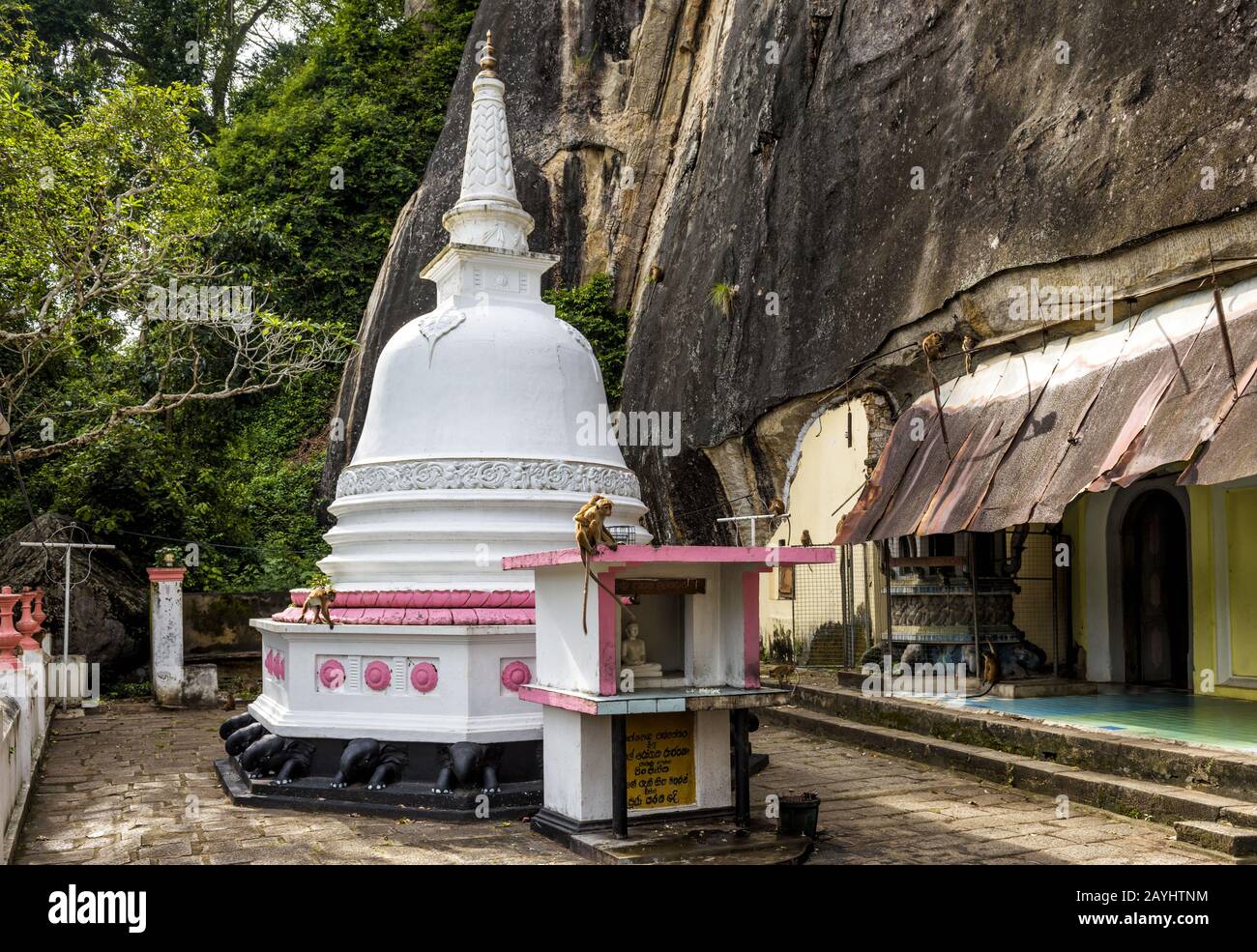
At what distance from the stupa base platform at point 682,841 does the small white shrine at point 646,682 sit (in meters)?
0.03

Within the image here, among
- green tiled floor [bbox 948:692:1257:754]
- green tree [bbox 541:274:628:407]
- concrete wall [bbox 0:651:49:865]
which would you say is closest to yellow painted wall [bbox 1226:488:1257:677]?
green tiled floor [bbox 948:692:1257:754]

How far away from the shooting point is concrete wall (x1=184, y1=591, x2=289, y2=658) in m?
15.2

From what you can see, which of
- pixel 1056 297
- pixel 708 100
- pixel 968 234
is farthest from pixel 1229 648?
pixel 708 100

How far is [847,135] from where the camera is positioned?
43.3 feet

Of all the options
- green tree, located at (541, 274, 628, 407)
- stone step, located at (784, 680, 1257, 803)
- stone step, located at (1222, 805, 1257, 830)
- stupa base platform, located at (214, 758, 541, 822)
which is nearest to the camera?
stone step, located at (1222, 805, 1257, 830)

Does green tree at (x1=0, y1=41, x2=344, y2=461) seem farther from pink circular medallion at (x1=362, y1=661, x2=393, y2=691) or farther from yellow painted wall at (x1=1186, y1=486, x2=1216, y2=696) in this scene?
yellow painted wall at (x1=1186, y1=486, x2=1216, y2=696)

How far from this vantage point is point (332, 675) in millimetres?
7582

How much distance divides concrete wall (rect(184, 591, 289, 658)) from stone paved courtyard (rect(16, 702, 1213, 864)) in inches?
246

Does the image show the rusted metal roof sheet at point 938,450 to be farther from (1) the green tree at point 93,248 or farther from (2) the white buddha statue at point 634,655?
(1) the green tree at point 93,248

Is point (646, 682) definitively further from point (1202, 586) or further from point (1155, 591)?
point (1155, 591)

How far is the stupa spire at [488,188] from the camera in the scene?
9.01 metres

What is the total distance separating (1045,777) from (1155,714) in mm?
1829

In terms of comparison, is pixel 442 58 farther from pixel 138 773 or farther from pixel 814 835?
pixel 814 835
